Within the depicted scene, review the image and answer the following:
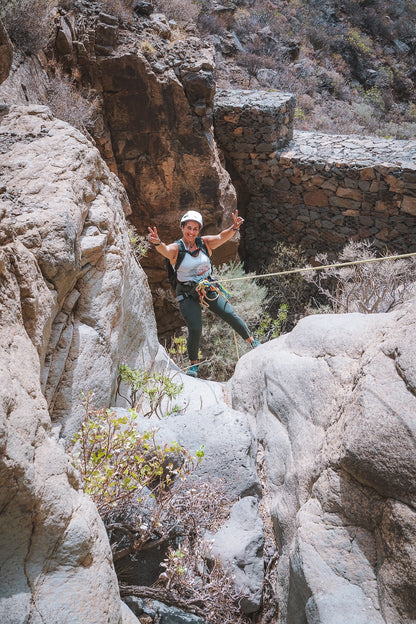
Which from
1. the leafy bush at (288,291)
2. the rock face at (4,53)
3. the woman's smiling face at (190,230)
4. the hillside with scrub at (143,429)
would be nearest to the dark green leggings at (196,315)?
the hillside with scrub at (143,429)

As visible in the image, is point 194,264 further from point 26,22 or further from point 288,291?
point 288,291

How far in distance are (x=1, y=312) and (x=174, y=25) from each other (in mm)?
7892

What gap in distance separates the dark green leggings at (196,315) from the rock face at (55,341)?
1.32 ft

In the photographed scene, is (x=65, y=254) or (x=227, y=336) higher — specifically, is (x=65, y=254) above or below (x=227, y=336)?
above

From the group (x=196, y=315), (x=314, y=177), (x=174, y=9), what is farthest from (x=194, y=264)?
(x=174, y=9)

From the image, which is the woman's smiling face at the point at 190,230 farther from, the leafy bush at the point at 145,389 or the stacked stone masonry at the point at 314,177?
the stacked stone masonry at the point at 314,177

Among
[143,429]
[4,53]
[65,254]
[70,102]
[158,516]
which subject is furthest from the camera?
[70,102]

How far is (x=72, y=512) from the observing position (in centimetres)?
166

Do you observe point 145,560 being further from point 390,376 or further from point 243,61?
point 243,61

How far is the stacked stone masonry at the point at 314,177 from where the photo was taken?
25.6ft

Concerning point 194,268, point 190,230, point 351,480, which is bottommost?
point 194,268

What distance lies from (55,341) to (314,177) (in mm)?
7009

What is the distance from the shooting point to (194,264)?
13.9ft

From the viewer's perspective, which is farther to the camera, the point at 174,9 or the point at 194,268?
the point at 174,9
